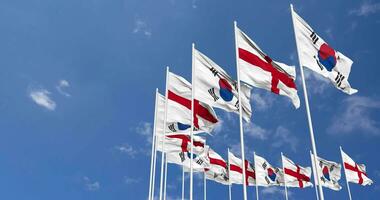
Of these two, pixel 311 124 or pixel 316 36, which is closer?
pixel 311 124

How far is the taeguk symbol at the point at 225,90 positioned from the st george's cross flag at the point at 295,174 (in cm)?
2119

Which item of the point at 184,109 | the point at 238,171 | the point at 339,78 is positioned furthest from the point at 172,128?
the point at 238,171

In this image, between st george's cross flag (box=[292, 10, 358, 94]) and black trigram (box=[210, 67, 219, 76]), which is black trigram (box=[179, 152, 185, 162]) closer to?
black trigram (box=[210, 67, 219, 76])

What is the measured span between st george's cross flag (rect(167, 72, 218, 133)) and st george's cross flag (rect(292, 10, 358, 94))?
620 cm

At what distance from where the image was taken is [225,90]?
63.0 ft

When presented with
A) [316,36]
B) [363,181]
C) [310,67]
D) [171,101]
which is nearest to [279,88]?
[310,67]

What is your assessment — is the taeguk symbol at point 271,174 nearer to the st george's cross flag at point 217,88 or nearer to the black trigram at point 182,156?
the black trigram at point 182,156

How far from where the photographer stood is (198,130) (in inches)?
833

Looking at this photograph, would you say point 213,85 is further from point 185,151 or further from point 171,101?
point 185,151

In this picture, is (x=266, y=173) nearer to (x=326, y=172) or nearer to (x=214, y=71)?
(x=326, y=172)

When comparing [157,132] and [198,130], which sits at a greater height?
[157,132]

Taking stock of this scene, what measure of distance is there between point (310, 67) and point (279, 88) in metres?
1.60

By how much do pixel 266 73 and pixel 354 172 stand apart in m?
25.1

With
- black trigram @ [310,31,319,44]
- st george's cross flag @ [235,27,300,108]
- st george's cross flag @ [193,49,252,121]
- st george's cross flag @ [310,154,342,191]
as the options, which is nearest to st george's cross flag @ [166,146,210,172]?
st george's cross flag @ [193,49,252,121]
